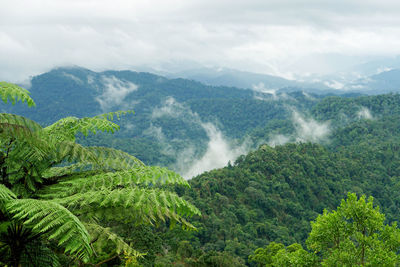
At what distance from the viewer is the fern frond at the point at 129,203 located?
11.5 ft

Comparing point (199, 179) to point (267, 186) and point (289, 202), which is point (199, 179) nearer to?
point (267, 186)

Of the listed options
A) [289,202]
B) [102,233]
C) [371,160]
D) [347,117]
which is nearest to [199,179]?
[289,202]

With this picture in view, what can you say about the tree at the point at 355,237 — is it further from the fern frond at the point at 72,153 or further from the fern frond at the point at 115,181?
the fern frond at the point at 72,153

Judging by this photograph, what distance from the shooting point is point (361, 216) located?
7.81 m

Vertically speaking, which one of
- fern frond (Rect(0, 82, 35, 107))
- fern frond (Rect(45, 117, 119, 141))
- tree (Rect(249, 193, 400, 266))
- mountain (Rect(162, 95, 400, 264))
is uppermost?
fern frond (Rect(0, 82, 35, 107))

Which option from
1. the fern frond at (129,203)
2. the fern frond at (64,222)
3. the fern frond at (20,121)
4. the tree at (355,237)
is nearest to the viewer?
the fern frond at (64,222)

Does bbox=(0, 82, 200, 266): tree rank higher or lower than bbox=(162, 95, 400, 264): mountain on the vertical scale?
higher

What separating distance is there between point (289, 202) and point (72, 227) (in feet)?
203

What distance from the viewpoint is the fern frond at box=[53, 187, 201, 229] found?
3504 mm

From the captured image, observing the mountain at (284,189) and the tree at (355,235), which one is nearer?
the tree at (355,235)

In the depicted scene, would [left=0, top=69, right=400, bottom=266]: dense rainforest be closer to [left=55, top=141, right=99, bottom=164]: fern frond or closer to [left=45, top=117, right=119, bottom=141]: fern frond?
[left=45, top=117, right=119, bottom=141]: fern frond

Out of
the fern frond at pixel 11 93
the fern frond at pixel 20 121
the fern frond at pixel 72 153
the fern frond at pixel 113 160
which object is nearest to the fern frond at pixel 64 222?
the fern frond at pixel 72 153

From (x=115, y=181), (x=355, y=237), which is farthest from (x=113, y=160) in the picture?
(x=355, y=237)

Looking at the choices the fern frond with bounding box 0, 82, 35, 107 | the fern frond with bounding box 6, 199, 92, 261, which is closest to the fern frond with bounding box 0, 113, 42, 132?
the fern frond with bounding box 0, 82, 35, 107
